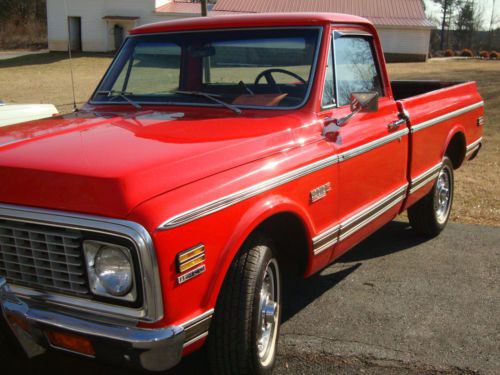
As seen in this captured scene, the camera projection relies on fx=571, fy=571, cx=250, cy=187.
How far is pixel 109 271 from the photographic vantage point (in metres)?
2.15

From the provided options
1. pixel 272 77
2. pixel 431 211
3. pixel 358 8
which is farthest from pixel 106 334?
pixel 358 8

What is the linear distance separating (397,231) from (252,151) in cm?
309

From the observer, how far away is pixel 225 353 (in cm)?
255

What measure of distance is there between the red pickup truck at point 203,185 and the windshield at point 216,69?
0.4 inches

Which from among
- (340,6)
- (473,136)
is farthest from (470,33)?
(473,136)

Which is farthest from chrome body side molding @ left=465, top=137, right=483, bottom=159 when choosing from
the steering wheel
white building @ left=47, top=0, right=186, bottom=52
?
white building @ left=47, top=0, right=186, bottom=52

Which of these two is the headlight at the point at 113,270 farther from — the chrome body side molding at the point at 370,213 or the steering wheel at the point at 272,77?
the steering wheel at the point at 272,77

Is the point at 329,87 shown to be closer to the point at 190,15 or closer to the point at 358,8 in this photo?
the point at 190,15

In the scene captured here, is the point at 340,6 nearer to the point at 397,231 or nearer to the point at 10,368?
the point at 397,231

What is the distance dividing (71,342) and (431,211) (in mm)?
3605

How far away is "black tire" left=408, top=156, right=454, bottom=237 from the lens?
4.96 metres

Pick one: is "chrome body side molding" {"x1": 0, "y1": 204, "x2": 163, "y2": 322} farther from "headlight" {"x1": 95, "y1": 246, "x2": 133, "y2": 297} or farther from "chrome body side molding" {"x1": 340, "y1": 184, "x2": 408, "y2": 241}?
"chrome body side molding" {"x1": 340, "y1": 184, "x2": 408, "y2": 241}

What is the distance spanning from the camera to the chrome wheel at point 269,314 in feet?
9.38

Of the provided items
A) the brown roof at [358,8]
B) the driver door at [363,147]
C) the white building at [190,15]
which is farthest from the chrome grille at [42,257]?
the white building at [190,15]
